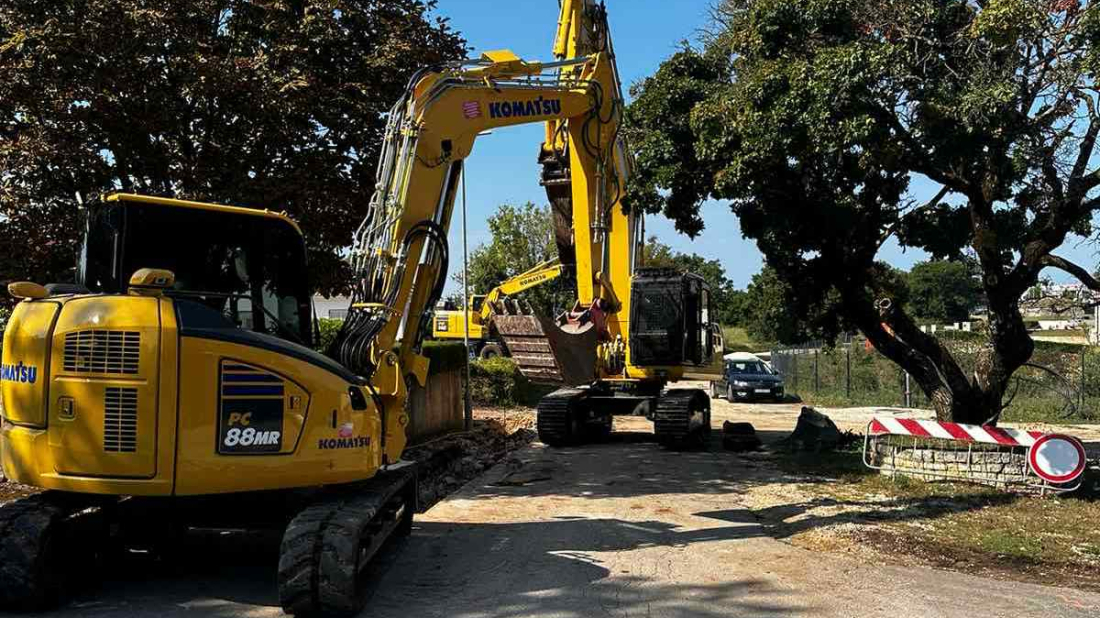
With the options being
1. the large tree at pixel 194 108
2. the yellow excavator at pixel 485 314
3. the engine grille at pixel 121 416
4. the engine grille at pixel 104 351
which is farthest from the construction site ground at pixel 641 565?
the yellow excavator at pixel 485 314

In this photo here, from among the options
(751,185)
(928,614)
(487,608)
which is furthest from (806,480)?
(487,608)

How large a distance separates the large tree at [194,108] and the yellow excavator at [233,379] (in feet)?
8.50

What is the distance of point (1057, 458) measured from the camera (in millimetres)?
10289

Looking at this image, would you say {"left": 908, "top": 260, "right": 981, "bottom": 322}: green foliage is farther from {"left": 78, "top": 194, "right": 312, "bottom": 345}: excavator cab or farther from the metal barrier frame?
{"left": 78, "top": 194, "right": 312, "bottom": 345}: excavator cab

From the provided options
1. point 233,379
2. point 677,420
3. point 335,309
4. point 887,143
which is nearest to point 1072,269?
point 887,143

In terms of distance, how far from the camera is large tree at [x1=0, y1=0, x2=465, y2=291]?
1025cm

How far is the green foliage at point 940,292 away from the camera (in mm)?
70625

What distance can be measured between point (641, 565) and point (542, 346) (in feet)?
18.2

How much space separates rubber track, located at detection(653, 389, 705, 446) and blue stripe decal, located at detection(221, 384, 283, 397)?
925 cm

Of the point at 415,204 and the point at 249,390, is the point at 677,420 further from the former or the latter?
the point at 249,390

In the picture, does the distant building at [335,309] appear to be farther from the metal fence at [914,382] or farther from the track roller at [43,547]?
the metal fence at [914,382]

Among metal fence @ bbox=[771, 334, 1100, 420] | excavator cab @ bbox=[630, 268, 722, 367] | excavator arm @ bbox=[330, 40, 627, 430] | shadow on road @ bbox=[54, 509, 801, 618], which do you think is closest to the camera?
shadow on road @ bbox=[54, 509, 801, 618]

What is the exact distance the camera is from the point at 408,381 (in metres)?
8.17

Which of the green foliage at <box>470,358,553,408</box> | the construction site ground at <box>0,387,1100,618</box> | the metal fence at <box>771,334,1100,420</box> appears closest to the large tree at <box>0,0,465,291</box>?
the construction site ground at <box>0,387,1100,618</box>
